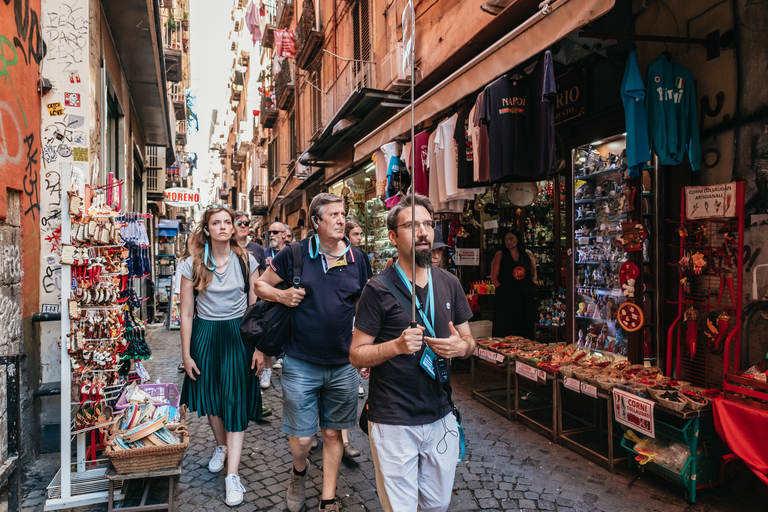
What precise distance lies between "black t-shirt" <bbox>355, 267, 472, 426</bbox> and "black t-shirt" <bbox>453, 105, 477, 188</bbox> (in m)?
3.19

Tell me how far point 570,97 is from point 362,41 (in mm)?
7615

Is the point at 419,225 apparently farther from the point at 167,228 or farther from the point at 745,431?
the point at 167,228

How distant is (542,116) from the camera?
4324 mm

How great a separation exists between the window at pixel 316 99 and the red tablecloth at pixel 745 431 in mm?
13996

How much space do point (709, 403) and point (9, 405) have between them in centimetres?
442

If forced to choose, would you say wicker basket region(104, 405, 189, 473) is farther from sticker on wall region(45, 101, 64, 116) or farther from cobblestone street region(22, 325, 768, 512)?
sticker on wall region(45, 101, 64, 116)

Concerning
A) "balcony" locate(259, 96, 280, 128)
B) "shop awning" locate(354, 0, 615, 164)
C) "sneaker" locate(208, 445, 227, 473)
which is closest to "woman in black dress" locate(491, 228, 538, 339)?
"shop awning" locate(354, 0, 615, 164)

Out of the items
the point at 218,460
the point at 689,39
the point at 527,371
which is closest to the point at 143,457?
the point at 218,460

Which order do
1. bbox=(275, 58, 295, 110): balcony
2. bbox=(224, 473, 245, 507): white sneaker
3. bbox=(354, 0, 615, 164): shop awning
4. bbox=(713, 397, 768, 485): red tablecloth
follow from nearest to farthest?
bbox=(713, 397, 768, 485): red tablecloth
bbox=(354, 0, 615, 164): shop awning
bbox=(224, 473, 245, 507): white sneaker
bbox=(275, 58, 295, 110): balcony

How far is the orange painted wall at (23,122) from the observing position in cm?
384

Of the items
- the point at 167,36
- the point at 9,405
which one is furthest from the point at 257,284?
the point at 167,36

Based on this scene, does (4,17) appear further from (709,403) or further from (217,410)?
(709,403)

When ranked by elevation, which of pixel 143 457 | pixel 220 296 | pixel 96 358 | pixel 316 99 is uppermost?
pixel 316 99

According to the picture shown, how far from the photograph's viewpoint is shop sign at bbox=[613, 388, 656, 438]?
366 centimetres
